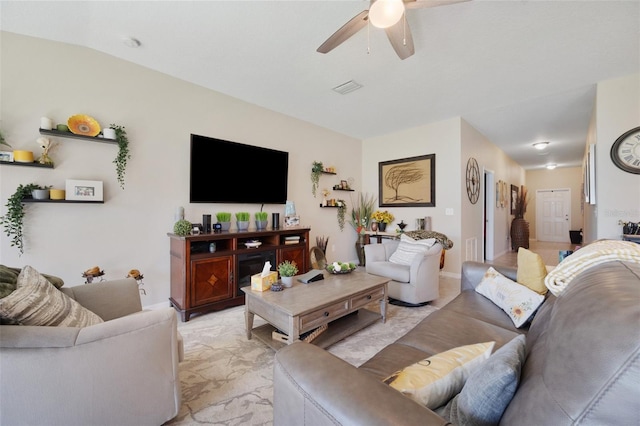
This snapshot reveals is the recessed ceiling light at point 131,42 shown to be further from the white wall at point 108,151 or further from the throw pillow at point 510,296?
the throw pillow at point 510,296

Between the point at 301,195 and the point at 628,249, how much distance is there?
12.1 ft

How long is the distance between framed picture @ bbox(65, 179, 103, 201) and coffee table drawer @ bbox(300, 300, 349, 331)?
7.69 feet

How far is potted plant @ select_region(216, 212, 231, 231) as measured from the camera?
3260 millimetres

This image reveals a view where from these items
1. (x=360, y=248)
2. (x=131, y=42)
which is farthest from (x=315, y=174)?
(x=131, y=42)

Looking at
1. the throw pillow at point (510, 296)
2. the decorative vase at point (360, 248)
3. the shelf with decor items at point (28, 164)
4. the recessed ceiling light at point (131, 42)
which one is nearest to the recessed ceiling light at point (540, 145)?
the decorative vase at point (360, 248)

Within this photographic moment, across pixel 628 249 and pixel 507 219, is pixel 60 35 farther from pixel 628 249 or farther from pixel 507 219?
pixel 507 219

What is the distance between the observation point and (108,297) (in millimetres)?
1664

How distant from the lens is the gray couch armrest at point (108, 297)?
1.59m

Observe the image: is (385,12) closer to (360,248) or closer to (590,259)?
(590,259)

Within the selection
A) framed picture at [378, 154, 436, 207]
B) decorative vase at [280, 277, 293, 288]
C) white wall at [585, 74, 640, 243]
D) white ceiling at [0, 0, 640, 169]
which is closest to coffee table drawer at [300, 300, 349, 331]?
decorative vase at [280, 277, 293, 288]

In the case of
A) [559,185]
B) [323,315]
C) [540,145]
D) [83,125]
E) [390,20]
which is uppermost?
[540,145]

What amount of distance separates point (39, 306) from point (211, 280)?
168cm

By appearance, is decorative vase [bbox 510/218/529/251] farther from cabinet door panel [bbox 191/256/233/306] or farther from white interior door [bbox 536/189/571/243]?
cabinet door panel [bbox 191/256/233/306]

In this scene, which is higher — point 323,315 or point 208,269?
→ point 208,269
